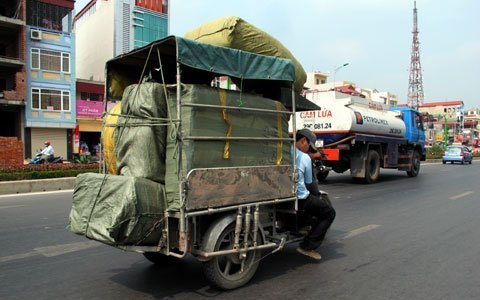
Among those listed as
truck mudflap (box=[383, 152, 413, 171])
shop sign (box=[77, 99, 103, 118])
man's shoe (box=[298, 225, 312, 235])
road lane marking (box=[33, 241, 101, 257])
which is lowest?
road lane marking (box=[33, 241, 101, 257])

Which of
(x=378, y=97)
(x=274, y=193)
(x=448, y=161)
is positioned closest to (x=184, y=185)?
(x=274, y=193)

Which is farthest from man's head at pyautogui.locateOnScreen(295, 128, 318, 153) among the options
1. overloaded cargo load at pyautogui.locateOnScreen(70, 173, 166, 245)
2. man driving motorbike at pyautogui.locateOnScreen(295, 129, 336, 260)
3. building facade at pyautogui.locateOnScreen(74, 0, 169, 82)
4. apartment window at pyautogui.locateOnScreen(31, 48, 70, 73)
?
building facade at pyautogui.locateOnScreen(74, 0, 169, 82)

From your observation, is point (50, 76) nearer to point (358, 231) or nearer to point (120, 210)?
point (358, 231)

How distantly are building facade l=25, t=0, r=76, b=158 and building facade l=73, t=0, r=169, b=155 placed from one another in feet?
3.65

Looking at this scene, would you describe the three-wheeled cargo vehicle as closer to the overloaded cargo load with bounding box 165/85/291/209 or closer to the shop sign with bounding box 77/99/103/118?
the overloaded cargo load with bounding box 165/85/291/209

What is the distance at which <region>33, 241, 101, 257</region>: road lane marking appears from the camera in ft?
18.1

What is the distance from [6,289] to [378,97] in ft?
267

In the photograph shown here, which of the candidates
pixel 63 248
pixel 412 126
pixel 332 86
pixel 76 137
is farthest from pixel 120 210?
A: pixel 332 86

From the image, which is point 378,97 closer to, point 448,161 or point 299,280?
point 448,161

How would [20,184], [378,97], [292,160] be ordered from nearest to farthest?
[292,160] → [20,184] → [378,97]

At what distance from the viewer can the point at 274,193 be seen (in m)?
4.53

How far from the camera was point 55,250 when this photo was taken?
5664 millimetres

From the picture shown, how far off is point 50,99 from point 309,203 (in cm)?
2908

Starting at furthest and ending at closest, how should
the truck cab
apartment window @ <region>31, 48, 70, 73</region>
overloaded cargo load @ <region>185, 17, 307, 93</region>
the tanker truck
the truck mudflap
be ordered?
apartment window @ <region>31, 48, 70, 73</region>
the truck cab
the truck mudflap
the tanker truck
overloaded cargo load @ <region>185, 17, 307, 93</region>
